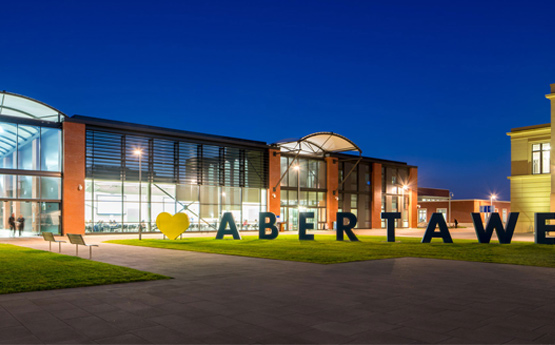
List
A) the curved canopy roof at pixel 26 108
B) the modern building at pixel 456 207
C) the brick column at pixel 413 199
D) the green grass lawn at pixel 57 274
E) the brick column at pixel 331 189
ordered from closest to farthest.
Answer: the green grass lawn at pixel 57 274 → the curved canopy roof at pixel 26 108 → the brick column at pixel 331 189 → the brick column at pixel 413 199 → the modern building at pixel 456 207

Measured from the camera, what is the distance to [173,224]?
94.1ft

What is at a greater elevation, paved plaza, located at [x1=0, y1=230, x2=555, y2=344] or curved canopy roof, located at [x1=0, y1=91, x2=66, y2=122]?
curved canopy roof, located at [x1=0, y1=91, x2=66, y2=122]

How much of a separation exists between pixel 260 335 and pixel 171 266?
8842 mm

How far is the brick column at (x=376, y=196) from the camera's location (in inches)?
2103

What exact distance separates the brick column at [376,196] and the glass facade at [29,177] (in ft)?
113

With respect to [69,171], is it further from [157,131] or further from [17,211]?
[157,131]

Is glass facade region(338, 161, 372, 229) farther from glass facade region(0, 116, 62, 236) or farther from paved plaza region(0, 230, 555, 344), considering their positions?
paved plaza region(0, 230, 555, 344)

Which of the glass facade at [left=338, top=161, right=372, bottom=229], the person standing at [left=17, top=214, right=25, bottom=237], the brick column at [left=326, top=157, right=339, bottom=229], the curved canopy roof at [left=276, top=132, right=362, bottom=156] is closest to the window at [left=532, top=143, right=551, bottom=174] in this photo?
the curved canopy roof at [left=276, top=132, right=362, bottom=156]

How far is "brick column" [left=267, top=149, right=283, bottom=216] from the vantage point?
43656mm

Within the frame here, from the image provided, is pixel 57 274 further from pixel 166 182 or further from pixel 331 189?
pixel 331 189

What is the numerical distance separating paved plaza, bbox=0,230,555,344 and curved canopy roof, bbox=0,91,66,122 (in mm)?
24796

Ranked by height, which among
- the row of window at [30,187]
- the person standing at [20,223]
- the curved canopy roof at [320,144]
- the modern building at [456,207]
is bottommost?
the modern building at [456,207]

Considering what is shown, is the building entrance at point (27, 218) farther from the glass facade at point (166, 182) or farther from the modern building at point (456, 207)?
the modern building at point (456, 207)

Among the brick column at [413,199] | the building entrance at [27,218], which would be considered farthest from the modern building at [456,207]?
the building entrance at [27,218]
